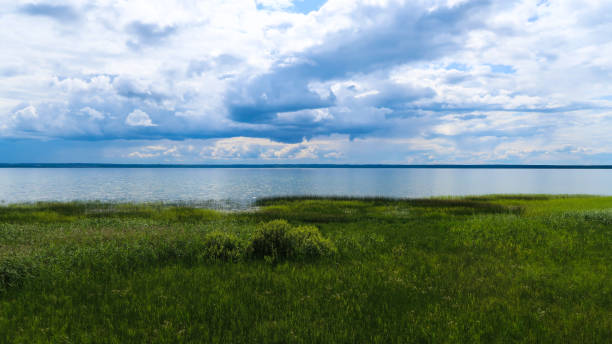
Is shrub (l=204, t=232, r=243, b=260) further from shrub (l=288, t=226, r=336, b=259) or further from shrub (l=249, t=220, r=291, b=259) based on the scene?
shrub (l=288, t=226, r=336, b=259)

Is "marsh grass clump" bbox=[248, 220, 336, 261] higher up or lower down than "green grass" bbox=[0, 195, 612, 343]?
higher up

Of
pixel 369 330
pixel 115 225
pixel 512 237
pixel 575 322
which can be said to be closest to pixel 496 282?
pixel 575 322

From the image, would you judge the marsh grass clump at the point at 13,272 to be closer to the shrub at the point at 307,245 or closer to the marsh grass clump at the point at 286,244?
the marsh grass clump at the point at 286,244

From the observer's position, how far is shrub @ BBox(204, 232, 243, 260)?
13195mm

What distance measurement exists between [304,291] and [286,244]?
4308mm

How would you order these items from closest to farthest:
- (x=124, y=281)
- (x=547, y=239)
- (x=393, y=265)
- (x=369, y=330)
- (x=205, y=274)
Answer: (x=369, y=330)
(x=124, y=281)
(x=205, y=274)
(x=393, y=265)
(x=547, y=239)

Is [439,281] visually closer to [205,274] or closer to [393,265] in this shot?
[393,265]

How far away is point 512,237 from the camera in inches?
695

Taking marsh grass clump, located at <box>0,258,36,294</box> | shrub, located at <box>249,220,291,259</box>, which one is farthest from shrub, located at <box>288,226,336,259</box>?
marsh grass clump, located at <box>0,258,36,294</box>

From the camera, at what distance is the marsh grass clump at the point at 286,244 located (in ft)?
45.0

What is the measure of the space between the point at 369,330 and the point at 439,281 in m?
4.15

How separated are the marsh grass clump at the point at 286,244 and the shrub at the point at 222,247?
0.59 m

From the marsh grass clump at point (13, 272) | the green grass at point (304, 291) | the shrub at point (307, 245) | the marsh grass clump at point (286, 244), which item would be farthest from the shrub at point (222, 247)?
the marsh grass clump at point (13, 272)

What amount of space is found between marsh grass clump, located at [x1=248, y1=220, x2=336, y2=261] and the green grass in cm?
16
